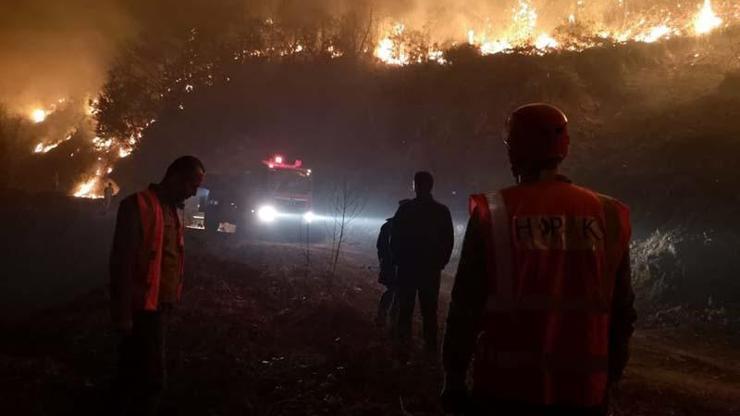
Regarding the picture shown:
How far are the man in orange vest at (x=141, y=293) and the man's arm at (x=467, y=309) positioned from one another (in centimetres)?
263

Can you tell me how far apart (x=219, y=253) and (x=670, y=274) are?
12.2 metres

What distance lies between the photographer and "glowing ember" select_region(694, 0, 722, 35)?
28130 mm

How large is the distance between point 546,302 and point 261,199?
19.3 m

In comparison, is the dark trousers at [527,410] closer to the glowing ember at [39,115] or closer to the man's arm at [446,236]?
the man's arm at [446,236]

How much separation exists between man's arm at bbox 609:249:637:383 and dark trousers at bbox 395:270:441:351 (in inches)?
180

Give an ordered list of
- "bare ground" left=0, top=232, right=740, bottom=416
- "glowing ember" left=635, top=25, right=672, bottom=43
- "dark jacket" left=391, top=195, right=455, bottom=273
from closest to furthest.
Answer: "bare ground" left=0, top=232, right=740, bottom=416, "dark jacket" left=391, top=195, right=455, bottom=273, "glowing ember" left=635, top=25, right=672, bottom=43

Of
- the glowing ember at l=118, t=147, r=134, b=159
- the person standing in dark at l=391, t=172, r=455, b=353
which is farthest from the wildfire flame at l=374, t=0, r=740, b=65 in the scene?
the glowing ember at l=118, t=147, r=134, b=159

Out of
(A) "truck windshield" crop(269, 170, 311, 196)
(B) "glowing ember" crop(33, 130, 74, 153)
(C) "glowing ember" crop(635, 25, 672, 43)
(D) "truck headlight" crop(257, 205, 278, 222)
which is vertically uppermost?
(C) "glowing ember" crop(635, 25, 672, 43)

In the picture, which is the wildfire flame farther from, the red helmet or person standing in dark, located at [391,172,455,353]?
the red helmet

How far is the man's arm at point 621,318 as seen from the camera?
2.10 m

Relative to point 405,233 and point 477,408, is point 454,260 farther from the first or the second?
point 477,408

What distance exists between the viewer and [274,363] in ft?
21.1

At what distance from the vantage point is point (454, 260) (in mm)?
19422

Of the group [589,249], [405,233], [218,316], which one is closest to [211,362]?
[218,316]
